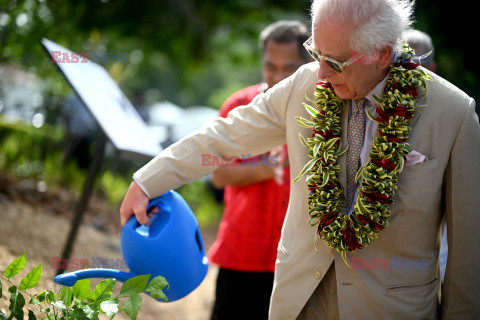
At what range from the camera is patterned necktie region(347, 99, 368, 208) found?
2020 mm

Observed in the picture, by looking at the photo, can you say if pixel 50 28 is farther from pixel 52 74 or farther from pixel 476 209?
pixel 476 209

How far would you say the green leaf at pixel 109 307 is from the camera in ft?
5.62

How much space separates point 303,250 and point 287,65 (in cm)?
143

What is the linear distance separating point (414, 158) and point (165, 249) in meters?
1.04

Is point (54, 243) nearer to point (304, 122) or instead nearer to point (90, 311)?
point (90, 311)

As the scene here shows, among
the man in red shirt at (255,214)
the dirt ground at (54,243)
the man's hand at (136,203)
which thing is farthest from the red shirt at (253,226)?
the man's hand at (136,203)

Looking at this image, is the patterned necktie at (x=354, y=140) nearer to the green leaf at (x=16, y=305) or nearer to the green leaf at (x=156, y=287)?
the green leaf at (x=156, y=287)

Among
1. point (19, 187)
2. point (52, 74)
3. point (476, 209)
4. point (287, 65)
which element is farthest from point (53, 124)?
point (476, 209)

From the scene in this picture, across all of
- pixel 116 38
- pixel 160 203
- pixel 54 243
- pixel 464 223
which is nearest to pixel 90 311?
pixel 160 203

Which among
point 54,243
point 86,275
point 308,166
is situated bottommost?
point 54,243

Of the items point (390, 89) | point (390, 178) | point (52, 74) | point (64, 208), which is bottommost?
point (64, 208)

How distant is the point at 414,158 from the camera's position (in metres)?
1.89

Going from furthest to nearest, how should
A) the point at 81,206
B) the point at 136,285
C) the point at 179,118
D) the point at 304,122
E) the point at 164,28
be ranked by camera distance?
1. the point at 179,118
2. the point at 164,28
3. the point at 81,206
4. the point at 304,122
5. the point at 136,285

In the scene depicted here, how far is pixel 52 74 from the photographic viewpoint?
6887 millimetres
